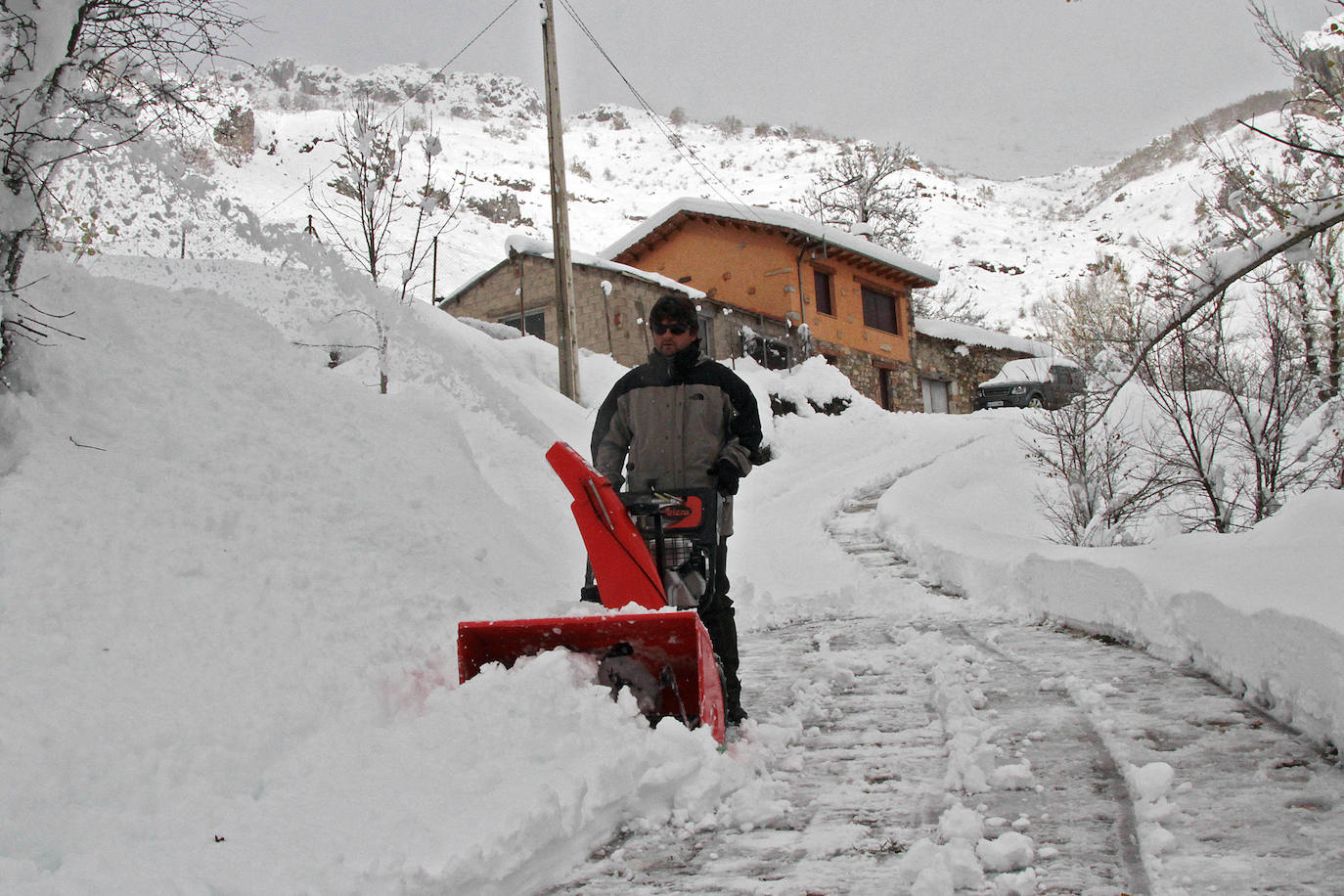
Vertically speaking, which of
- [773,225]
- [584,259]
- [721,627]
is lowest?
[721,627]

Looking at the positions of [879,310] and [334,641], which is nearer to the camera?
[334,641]

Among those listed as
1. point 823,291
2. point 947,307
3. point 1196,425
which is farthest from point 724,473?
point 947,307

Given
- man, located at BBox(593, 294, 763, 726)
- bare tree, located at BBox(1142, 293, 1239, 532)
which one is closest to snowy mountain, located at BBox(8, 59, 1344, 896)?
man, located at BBox(593, 294, 763, 726)

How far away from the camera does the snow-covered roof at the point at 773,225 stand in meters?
28.5

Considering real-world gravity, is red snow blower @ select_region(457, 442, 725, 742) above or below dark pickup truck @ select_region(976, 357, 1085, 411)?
below

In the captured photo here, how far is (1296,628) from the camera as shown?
3.52 m

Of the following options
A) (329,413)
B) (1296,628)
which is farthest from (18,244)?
(1296,628)

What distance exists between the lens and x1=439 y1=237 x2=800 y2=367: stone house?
23.3 m

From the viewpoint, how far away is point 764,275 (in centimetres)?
2931

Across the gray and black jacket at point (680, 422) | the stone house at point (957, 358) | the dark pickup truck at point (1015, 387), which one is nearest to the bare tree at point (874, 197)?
the stone house at point (957, 358)

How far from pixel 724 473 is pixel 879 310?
99.7ft

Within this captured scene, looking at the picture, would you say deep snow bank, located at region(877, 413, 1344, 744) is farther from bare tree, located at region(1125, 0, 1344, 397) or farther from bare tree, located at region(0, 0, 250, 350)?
bare tree, located at region(0, 0, 250, 350)

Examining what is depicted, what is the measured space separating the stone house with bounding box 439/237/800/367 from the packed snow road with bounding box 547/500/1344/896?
17.9 meters

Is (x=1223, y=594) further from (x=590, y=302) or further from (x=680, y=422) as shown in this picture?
(x=590, y=302)
